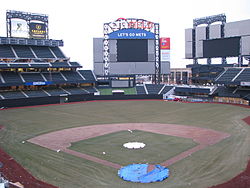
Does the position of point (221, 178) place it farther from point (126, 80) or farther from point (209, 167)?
point (126, 80)

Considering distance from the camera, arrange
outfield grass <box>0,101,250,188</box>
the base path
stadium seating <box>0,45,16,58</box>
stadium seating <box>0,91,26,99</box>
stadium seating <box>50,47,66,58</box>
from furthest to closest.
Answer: stadium seating <box>50,47,66,58</box>
stadium seating <box>0,45,16,58</box>
stadium seating <box>0,91,26,99</box>
the base path
outfield grass <box>0,101,250,188</box>

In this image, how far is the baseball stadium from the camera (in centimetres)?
1688

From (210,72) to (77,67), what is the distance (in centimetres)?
3756

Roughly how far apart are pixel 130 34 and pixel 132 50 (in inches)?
166

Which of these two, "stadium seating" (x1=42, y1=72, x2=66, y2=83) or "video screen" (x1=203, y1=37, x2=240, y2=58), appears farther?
"video screen" (x1=203, y1=37, x2=240, y2=58)

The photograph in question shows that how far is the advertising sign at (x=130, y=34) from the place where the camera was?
6856 centimetres

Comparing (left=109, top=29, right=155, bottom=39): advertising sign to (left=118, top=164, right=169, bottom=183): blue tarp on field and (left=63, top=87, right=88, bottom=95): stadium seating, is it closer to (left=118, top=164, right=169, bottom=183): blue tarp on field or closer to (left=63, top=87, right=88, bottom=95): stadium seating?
(left=63, top=87, right=88, bottom=95): stadium seating

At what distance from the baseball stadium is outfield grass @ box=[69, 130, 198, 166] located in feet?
0.28

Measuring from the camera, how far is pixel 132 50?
228ft

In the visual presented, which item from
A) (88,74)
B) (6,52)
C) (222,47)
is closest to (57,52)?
(88,74)

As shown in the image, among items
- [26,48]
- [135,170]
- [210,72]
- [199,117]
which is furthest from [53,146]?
[210,72]

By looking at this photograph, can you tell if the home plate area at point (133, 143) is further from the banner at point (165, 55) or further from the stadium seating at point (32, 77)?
the banner at point (165, 55)

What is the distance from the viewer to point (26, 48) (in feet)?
219

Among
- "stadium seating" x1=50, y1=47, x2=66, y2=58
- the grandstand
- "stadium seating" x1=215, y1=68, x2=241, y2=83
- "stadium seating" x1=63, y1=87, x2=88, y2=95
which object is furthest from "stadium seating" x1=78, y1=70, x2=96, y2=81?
"stadium seating" x1=215, y1=68, x2=241, y2=83
